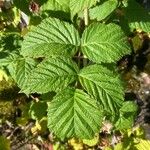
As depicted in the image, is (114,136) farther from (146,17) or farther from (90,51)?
(90,51)

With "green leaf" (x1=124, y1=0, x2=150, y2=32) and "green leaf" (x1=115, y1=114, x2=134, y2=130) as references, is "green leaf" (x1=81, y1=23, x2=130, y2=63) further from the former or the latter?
"green leaf" (x1=115, y1=114, x2=134, y2=130)

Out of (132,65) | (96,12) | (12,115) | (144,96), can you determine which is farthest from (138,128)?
(96,12)

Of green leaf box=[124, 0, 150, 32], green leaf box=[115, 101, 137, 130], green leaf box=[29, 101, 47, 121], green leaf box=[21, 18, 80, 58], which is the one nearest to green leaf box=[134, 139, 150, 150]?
green leaf box=[115, 101, 137, 130]

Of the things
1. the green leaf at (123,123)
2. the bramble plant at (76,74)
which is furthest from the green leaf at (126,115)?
the bramble plant at (76,74)

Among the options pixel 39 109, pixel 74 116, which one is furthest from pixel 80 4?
pixel 39 109

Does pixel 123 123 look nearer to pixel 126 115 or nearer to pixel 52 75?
pixel 126 115

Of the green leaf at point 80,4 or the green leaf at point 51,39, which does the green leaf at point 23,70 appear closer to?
the green leaf at point 51,39
